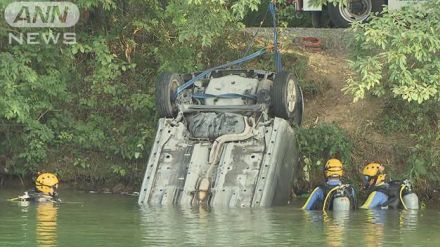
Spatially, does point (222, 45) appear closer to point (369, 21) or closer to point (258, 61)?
point (258, 61)

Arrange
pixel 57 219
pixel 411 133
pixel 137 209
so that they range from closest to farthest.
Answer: pixel 57 219 → pixel 137 209 → pixel 411 133

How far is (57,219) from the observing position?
14.9 meters

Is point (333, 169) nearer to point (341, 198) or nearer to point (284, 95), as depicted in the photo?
point (341, 198)

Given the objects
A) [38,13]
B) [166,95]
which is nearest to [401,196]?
[166,95]

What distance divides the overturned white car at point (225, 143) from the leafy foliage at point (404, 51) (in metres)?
1.37

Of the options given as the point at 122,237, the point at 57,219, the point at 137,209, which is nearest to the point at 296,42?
the point at 137,209

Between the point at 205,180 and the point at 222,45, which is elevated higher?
the point at 222,45

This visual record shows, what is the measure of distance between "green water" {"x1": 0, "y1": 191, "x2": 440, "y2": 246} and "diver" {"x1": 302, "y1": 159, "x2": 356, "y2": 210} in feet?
0.80

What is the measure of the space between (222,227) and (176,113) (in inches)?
169

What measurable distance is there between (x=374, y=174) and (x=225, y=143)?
2.29 metres

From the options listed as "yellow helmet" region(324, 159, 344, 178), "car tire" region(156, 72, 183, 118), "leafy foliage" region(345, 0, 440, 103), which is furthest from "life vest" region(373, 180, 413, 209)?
"car tire" region(156, 72, 183, 118)

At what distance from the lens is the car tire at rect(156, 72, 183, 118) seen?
17625 millimetres

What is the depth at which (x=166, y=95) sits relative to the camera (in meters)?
17.6

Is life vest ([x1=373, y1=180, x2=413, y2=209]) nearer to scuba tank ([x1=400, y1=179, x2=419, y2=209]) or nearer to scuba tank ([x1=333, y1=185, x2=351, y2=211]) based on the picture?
scuba tank ([x1=400, y1=179, x2=419, y2=209])
